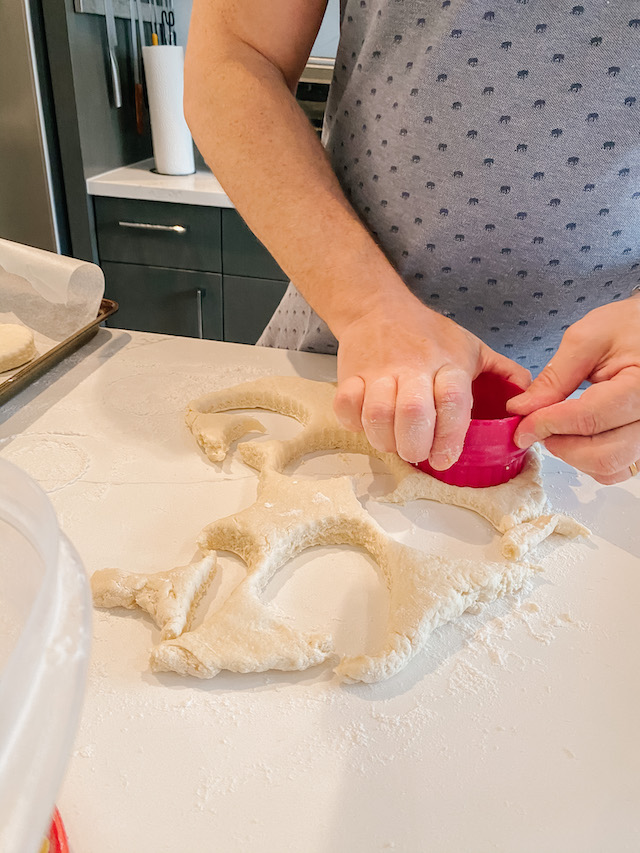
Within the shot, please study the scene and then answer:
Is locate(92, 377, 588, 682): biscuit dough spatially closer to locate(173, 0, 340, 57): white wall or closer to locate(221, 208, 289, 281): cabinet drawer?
locate(221, 208, 289, 281): cabinet drawer

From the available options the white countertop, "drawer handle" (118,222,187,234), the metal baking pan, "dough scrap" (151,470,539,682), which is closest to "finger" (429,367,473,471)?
"dough scrap" (151,470,539,682)

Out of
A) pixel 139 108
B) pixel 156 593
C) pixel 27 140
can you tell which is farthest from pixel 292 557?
pixel 139 108

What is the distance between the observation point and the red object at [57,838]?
35cm

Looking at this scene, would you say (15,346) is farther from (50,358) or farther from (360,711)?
(360,711)

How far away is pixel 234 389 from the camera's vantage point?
85 centimetres

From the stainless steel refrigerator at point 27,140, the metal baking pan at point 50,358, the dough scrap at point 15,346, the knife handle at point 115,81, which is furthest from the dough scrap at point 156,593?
the knife handle at point 115,81

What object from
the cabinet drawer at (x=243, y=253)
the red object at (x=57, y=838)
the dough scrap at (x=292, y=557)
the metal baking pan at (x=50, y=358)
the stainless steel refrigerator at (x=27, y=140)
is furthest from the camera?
the cabinet drawer at (x=243, y=253)

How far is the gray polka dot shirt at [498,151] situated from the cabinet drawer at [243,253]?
0.95 metres

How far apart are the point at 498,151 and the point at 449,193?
0.07 meters

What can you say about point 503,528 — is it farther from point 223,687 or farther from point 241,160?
point 241,160

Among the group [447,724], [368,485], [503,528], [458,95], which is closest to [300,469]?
[368,485]

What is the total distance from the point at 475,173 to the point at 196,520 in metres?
0.51

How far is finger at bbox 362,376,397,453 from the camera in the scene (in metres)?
0.61

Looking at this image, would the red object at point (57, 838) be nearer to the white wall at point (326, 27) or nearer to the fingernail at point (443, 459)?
the fingernail at point (443, 459)
